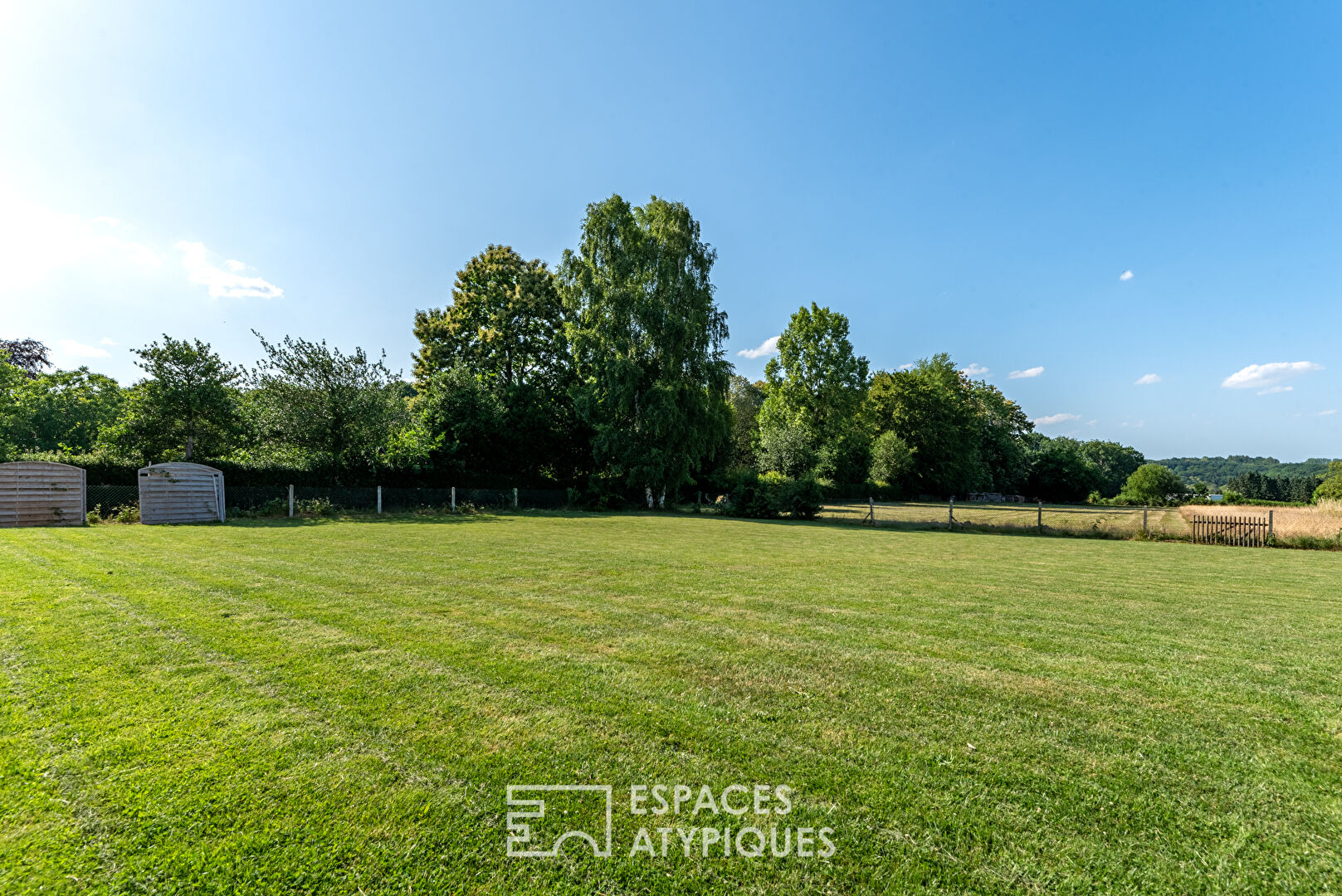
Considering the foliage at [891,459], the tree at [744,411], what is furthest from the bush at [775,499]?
the foliage at [891,459]

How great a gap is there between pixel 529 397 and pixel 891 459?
30003mm

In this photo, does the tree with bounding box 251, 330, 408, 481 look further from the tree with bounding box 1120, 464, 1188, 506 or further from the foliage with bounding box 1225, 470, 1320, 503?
the foliage with bounding box 1225, 470, 1320, 503

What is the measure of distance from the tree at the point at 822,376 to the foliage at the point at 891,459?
465 cm

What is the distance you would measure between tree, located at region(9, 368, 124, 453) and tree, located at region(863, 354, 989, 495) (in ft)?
173

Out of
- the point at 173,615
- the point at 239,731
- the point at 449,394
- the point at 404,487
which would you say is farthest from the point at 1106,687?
the point at 449,394

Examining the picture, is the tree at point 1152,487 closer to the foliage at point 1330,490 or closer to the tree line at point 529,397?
the foliage at point 1330,490

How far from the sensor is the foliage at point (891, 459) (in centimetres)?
4441

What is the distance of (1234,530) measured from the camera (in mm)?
15820

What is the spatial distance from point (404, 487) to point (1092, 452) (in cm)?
10849

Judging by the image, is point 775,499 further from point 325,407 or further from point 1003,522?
point 325,407

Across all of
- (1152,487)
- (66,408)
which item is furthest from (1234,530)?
(66,408)

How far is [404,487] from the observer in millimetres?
23016

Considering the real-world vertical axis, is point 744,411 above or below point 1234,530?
above

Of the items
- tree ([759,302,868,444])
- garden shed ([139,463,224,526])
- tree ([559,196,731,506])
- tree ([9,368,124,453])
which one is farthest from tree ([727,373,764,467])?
tree ([9,368,124,453])
